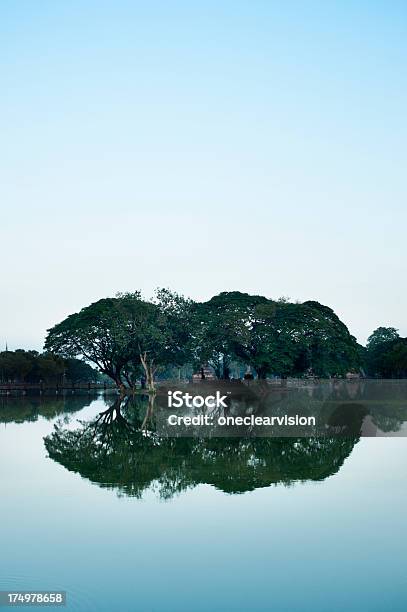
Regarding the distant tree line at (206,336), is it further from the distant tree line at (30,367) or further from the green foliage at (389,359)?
the green foliage at (389,359)

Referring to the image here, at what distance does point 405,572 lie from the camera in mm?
10445

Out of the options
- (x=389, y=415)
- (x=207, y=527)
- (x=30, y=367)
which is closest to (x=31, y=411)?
(x=389, y=415)

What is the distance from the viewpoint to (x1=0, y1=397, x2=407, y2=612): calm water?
961cm

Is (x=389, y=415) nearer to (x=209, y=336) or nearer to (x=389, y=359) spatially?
(x=209, y=336)

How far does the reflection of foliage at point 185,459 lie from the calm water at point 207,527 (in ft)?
0.22

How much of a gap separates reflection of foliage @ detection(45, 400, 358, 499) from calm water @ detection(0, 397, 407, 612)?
0.07m

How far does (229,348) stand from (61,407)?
23.9 m

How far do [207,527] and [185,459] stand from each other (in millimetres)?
8669

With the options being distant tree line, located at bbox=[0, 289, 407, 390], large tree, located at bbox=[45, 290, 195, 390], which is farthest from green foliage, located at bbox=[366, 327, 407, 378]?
large tree, located at bbox=[45, 290, 195, 390]

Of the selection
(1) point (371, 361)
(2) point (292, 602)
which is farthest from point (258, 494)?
(1) point (371, 361)

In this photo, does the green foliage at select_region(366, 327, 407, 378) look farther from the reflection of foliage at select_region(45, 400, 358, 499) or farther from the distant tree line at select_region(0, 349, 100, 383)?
the reflection of foliage at select_region(45, 400, 358, 499)

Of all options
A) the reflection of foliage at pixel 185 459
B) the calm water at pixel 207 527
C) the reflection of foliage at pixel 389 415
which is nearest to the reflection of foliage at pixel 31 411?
the reflection of foliage at pixel 185 459

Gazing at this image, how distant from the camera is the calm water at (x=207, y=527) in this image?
9609 millimetres

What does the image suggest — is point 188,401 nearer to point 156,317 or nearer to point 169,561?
point 156,317
